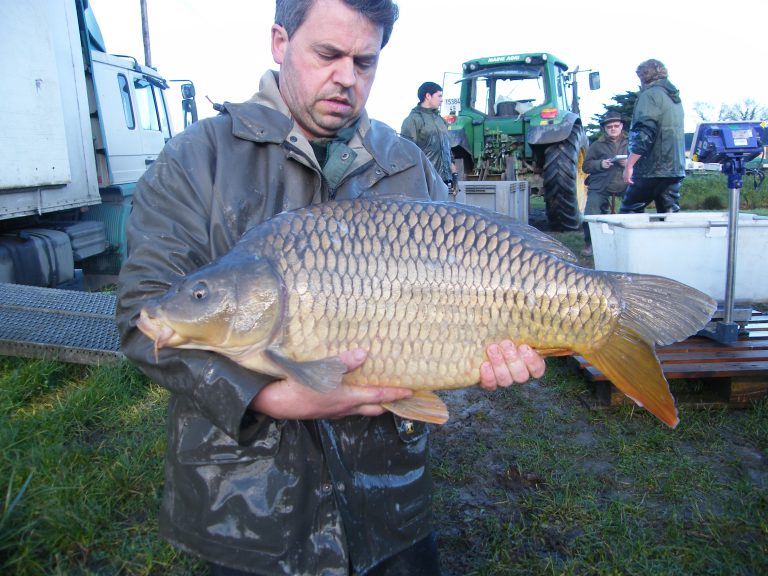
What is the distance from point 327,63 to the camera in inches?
61.1

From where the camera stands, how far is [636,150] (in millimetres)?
5602

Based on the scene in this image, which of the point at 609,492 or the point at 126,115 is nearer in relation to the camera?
the point at 609,492

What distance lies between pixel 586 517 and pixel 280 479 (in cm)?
127

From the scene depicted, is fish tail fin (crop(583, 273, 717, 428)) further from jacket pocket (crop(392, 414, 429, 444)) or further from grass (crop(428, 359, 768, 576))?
grass (crop(428, 359, 768, 576))

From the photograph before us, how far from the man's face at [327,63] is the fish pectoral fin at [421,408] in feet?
2.40

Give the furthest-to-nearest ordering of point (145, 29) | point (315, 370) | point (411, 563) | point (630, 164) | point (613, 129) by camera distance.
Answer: point (145, 29)
point (613, 129)
point (630, 164)
point (411, 563)
point (315, 370)

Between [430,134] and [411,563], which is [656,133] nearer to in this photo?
[430,134]

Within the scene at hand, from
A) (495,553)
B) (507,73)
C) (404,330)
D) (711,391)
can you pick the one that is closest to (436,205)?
(404,330)

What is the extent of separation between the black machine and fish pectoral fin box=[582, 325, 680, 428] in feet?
6.71

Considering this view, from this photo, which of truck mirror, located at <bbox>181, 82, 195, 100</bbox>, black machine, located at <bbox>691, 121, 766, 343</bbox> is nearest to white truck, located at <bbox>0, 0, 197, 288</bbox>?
truck mirror, located at <bbox>181, 82, 195, 100</bbox>

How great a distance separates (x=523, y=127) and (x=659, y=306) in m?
8.22

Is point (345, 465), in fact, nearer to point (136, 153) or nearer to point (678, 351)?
point (678, 351)

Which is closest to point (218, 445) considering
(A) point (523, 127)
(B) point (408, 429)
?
(B) point (408, 429)

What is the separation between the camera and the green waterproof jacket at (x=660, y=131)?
5535 mm
